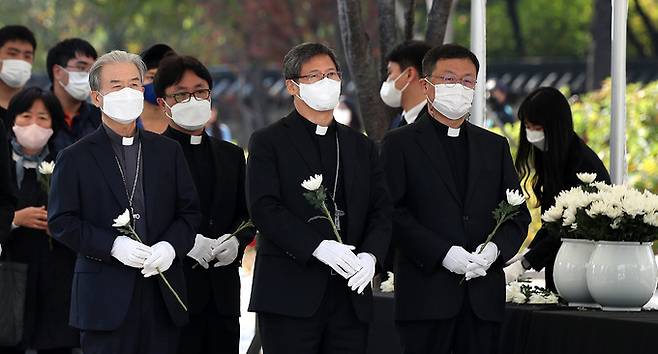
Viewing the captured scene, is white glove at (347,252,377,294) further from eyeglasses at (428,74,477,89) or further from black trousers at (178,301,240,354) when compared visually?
black trousers at (178,301,240,354)

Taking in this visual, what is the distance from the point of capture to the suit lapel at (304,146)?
696cm

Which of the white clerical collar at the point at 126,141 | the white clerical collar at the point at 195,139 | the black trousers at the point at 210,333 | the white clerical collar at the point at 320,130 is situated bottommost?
the black trousers at the point at 210,333

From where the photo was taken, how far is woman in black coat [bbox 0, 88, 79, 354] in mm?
8672

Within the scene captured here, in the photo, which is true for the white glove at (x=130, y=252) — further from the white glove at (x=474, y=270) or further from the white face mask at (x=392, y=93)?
the white face mask at (x=392, y=93)

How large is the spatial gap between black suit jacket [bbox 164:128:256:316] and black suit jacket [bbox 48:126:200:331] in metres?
0.60

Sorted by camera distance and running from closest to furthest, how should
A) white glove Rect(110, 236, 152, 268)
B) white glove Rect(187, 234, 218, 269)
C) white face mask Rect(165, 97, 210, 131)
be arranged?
white glove Rect(110, 236, 152, 268) < white glove Rect(187, 234, 218, 269) < white face mask Rect(165, 97, 210, 131)

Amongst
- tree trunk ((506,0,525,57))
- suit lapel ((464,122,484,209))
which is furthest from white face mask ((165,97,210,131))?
tree trunk ((506,0,525,57))

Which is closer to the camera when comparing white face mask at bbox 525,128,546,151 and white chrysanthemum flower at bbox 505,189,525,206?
white chrysanthemum flower at bbox 505,189,525,206

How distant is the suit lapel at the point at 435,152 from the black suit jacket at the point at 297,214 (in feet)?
1.03

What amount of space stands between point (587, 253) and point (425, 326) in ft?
3.08

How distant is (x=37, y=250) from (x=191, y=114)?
154 cm

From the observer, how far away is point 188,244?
7023 mm

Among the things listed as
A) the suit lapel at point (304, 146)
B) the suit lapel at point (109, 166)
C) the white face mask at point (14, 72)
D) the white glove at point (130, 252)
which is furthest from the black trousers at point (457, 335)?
the white face mask at point (14, 72)

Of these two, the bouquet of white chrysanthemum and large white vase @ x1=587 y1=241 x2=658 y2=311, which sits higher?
the bouquet of white chrysanthemum
